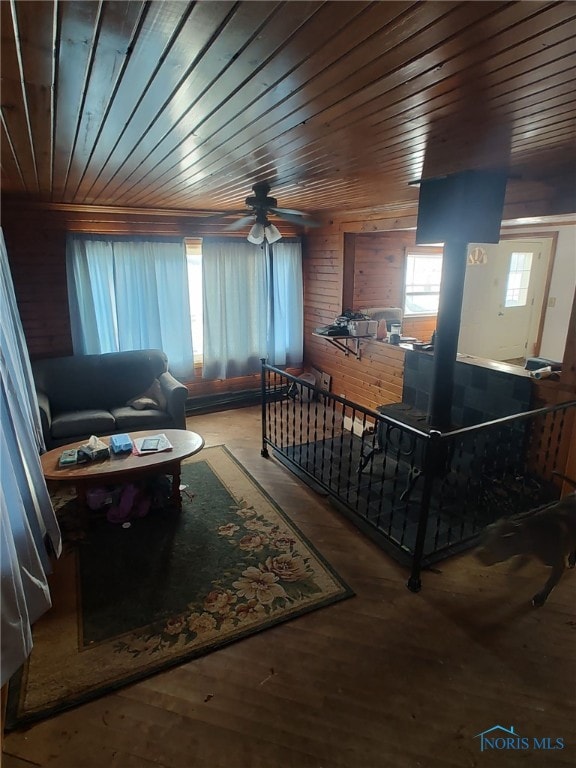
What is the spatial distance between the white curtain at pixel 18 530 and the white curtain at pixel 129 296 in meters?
2.01

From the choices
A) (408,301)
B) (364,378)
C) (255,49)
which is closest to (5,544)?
(255,49)

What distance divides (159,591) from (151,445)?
1.13 meters

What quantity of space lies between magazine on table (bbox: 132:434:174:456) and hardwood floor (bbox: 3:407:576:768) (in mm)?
1531

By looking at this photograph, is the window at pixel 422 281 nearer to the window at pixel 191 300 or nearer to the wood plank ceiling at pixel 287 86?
the window at pixel 191 300

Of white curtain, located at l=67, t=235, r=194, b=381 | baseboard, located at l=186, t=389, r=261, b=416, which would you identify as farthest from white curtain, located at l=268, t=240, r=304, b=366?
white curtain, located at l=67, t=235, r=194, b=381

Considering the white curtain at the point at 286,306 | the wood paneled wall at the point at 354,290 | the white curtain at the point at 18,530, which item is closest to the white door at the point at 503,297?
the wood paneled wall at the point at 354,290

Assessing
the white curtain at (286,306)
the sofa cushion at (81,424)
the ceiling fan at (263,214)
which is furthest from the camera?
the white curtain at (286,306)

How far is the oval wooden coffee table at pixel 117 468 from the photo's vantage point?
9.38 feet

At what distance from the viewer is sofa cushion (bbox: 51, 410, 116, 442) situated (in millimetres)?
3777

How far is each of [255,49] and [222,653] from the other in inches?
95.4

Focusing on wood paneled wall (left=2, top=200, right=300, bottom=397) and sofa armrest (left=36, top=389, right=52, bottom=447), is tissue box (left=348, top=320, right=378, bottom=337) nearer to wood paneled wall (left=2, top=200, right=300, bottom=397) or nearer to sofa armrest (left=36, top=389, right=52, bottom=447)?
wood paneled wall (left=2, top=200, right=300, bottom=397)

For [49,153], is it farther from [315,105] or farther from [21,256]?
[21,256]

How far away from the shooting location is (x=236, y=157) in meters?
2.28

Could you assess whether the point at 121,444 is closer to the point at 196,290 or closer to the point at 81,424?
the point at 81,424
